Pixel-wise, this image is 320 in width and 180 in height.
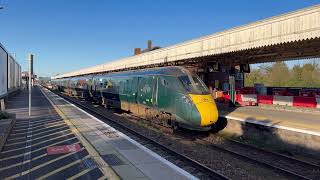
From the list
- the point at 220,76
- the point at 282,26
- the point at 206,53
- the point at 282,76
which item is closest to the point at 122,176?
the point at 282,26

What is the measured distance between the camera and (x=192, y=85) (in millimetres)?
15516

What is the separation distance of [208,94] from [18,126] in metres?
8.46

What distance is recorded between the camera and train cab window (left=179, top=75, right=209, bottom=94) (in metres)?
15.3

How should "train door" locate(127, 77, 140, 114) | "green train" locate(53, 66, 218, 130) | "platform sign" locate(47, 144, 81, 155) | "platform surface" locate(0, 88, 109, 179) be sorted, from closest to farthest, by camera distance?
"platform surface" locate(0, 88, 109, 179)
"platform sign" locate(47, 144, 81, 155)
"green train" locate(53, 66, 218, 130)
"train door" locate(127, 77, 140, 114)

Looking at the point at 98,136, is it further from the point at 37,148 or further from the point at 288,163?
the point at 288,163

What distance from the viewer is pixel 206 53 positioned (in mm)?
21891

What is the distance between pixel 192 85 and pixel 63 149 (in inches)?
250

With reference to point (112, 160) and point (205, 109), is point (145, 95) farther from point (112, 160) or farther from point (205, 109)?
point (112, 160)

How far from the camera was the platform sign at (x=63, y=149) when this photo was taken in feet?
35.4

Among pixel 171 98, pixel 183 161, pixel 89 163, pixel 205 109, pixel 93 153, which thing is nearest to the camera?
pixel 89 163

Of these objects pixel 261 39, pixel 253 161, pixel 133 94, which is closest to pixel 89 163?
pixel 253 161

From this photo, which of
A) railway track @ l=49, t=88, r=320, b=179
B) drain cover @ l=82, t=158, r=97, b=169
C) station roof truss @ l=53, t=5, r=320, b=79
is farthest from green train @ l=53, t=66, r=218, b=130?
drain cover @ l=82, t=158, r=97, b=169

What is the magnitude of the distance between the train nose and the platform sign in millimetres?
5055

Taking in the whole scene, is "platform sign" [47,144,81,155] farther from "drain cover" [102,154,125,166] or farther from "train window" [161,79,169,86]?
"train window" [161,79,169,86]
